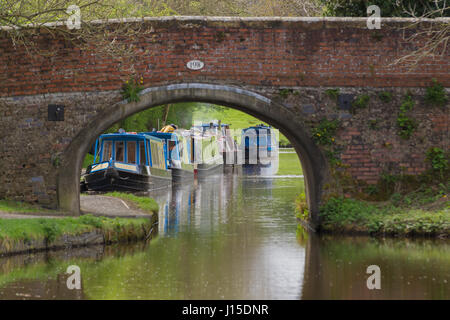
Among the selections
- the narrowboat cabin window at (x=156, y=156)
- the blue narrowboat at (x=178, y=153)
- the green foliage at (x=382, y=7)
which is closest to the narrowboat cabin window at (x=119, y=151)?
the narrowboat cabin window at (x=156, y=156)

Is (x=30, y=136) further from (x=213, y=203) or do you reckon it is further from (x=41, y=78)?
(x=213, y=203)

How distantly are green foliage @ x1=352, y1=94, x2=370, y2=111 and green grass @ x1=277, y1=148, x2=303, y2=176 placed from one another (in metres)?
22.7

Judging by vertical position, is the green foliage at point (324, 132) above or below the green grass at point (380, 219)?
above

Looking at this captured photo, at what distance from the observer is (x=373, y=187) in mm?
14102

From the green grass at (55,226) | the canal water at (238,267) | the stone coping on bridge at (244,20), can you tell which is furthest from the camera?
the stone coping on bridge at (244,20)

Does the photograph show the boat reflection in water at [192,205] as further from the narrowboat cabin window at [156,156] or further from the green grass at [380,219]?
the green grass at [380,219]

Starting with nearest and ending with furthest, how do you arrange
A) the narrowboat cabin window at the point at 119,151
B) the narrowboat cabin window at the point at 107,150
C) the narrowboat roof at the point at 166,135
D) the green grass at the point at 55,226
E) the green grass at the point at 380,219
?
the green grass at the point at 55,226
the green grass at the point at 380,219
the narrowboat cabin window at the point at 107,150
the narrowboat cabin window at the point at 119,151
the narrowboat roof at the point at 166,135

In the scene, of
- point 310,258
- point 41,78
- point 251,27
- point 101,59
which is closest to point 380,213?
point 310,258

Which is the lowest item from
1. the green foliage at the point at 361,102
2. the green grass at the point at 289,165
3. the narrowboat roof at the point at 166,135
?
the green grass at the point at 289,165

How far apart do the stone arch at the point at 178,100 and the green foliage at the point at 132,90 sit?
10 cm

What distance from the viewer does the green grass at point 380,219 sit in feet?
42.5
